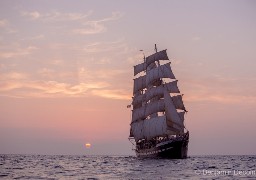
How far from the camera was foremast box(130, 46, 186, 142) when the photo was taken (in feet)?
337

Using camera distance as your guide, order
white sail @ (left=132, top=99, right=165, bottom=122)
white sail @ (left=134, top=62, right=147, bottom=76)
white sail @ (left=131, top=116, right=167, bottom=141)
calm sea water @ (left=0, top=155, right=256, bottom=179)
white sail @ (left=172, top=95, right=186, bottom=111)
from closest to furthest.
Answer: calm sea water @ (left=0, top=155, right=256, bottom=179) < white sail @ (left=131, top=116, right=167, bottom=141) < white sail @ (left=132, top=99, right=165, bottom=122) < white sail @ (left=172, top=95, right=186, bottom=111) < white sail @ (left=134, top=62, right=147, bottom=76)

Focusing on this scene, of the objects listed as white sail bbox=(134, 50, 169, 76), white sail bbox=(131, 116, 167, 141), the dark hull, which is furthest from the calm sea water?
white sail bbox=(134, 50, 169, 76)

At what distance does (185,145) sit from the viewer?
10000cm

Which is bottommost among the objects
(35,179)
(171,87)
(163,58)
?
(35,179)

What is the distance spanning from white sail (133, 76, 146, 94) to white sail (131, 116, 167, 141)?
10.5 meters

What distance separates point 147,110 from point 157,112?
3.30m

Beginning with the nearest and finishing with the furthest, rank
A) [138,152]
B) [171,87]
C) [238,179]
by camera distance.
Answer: [238,179] → [171,87] → [138,152]

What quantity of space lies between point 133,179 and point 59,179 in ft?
25.0

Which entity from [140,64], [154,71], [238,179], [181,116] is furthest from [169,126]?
[238,179]

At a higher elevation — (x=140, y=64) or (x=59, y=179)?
(x=140, y=64)

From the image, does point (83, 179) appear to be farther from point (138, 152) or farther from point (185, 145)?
point (138, 152)

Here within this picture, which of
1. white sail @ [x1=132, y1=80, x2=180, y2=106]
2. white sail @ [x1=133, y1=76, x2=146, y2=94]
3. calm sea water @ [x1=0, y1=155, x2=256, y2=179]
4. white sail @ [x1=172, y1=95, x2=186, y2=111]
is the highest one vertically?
white sail @ [x1=133, y1=76, x2=146, y2=94]

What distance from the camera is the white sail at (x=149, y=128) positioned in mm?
102375

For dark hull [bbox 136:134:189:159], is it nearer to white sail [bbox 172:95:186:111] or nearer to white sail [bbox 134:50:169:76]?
white sail [bbox 172:95:186:111]
